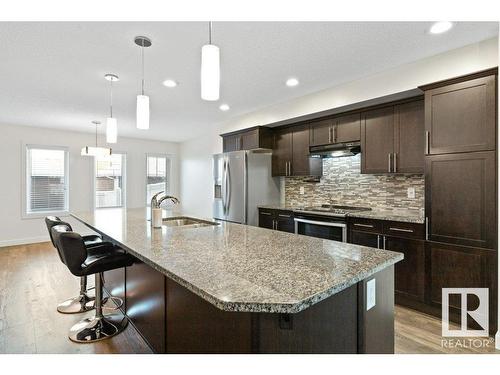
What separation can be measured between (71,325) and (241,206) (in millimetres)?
2627

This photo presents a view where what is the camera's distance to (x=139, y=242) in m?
1.71

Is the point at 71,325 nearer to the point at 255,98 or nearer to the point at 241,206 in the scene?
the point at 241,206

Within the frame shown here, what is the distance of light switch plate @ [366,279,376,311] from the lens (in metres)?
1.29

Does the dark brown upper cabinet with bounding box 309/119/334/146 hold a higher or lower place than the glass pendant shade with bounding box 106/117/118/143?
higher

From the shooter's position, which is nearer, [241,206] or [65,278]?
[65,278]

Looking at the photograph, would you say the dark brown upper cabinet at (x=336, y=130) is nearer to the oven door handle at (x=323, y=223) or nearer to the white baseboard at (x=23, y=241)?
the oven door handle at (x=323, y=223)

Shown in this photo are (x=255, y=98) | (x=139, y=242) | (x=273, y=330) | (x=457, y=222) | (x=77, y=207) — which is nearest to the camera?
(x=273, y=330)

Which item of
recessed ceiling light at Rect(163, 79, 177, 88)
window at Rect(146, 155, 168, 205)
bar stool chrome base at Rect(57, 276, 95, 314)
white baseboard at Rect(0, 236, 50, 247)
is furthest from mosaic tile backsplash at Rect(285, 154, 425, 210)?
white baseboard at Rect(0, 236, 50, 247)

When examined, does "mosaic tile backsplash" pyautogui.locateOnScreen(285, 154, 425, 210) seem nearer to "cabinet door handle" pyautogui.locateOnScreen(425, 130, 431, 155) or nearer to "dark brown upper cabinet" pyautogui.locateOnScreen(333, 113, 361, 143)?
"dark brown upper cabinet" pyautogui.locateOnScreen(333, 113, 361, 143)

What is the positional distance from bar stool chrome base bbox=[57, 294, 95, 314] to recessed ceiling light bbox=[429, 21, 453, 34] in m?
3.95

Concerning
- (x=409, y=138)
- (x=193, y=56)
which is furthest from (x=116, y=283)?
(x=409, y=138)

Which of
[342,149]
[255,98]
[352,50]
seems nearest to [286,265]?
[352,50]

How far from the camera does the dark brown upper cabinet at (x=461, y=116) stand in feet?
7.25

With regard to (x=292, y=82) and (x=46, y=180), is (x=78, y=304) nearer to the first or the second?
(x=292, y=82)
